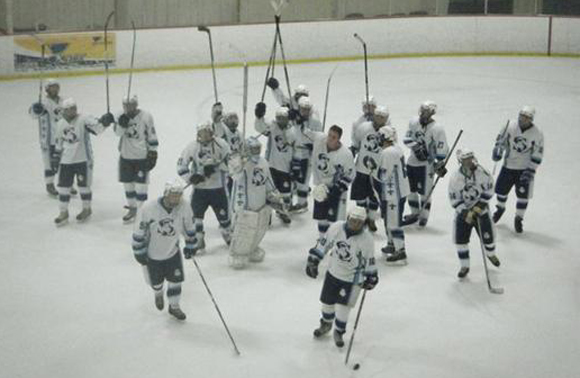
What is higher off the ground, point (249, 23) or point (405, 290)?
point (249, 23)

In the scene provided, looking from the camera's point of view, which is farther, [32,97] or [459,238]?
[32,97]

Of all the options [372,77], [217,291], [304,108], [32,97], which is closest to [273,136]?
[304,108]

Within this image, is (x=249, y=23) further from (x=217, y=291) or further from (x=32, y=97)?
(x=217, y=291)

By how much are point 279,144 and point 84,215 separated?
226 centimetres

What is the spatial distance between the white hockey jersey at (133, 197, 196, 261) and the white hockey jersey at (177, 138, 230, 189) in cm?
148

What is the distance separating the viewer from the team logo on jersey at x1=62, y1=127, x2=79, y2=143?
1052cm

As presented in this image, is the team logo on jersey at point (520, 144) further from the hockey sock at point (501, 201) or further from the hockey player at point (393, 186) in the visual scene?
the hockey player at point (393, 186)

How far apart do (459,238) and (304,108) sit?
95.2 inches

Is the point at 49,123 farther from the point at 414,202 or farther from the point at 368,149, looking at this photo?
the point at 414,202

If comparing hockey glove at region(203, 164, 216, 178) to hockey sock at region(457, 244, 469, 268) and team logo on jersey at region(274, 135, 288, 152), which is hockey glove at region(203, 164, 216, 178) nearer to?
team logo on jersey at region(274, 135, 288, 152)

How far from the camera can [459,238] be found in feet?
30.0

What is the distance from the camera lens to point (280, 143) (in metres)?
10.5

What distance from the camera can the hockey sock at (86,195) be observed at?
35.3ft

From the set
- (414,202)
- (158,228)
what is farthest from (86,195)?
(414,202)
